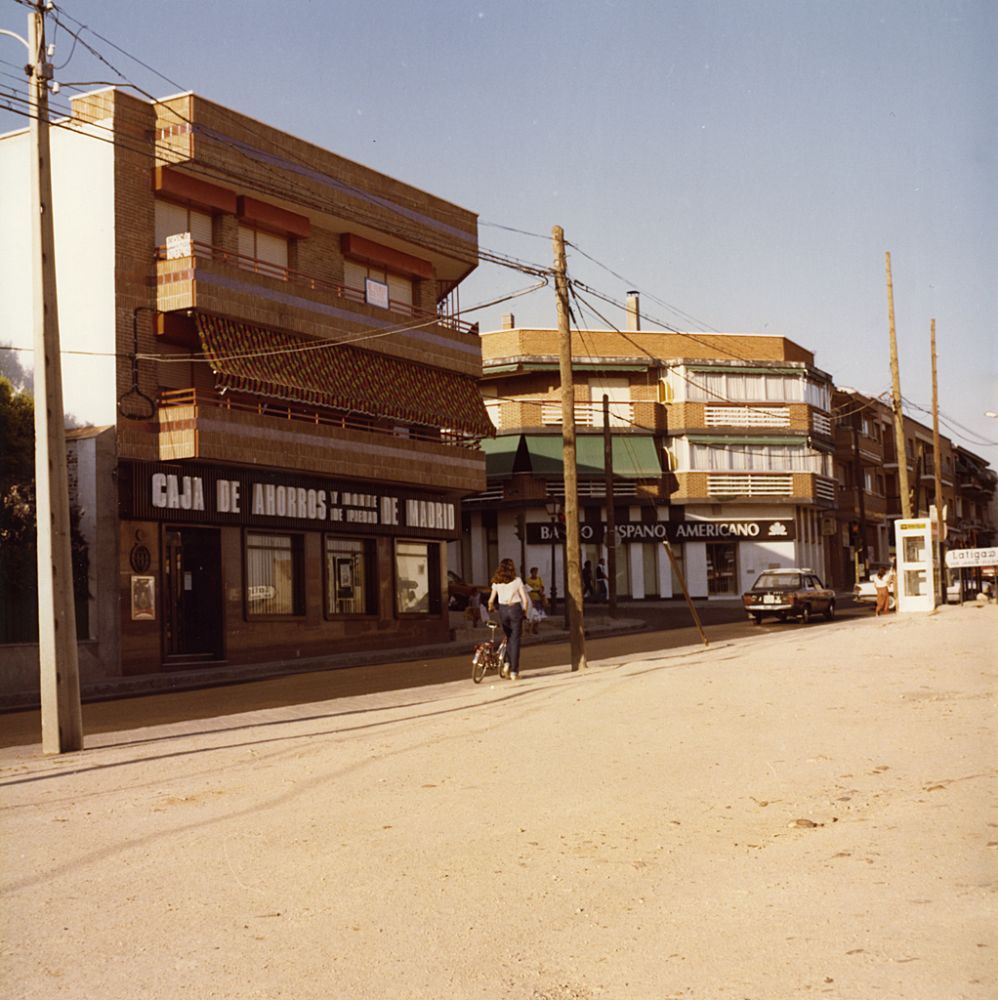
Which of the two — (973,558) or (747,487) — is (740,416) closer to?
(747,487)

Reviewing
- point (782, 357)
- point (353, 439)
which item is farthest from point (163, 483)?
point (782, 357)

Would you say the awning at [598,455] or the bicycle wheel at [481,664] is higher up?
the awning at [598,455]

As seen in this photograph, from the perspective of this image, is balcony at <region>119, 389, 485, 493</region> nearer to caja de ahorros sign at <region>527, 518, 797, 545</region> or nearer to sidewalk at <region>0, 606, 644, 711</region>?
sidewalk at <region>0, 606, 644, 711</region>

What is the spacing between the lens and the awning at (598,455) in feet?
187

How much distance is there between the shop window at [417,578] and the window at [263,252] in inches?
332

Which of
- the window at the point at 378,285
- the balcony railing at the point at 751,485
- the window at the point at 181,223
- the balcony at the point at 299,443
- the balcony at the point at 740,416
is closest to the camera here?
the balcony at the point at 299,443

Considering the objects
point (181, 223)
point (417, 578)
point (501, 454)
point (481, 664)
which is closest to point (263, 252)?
point (181, 223)

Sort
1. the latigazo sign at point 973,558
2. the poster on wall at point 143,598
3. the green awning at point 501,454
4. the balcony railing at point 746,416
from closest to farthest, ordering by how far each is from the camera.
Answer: the poster on wall at point 143,598
the latigazo sign at point 973,558
the green awning at point 501,454
the balcony railing at point 746,416

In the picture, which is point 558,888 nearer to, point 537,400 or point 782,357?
point 537,400

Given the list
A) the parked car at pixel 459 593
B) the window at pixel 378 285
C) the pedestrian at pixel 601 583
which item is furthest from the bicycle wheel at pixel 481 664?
the pedestrian at pixel 601 583

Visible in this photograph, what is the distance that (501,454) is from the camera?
5688cm

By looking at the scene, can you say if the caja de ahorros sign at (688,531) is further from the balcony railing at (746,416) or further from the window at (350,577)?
the window at (350,577)

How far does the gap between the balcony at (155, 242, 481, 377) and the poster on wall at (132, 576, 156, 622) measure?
5963mm

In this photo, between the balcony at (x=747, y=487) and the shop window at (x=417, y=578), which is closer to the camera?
the shop window at (x=417, y=578)
